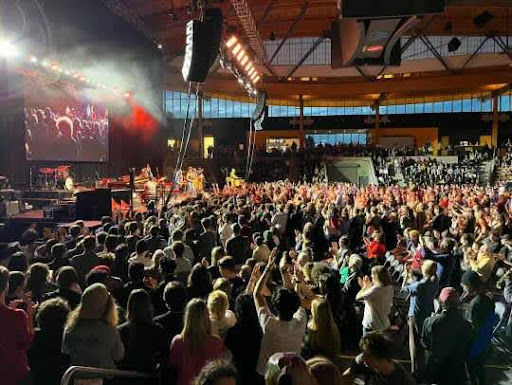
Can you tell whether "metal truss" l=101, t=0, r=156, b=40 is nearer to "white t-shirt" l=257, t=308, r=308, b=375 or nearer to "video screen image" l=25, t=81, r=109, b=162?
"video screen image" l=25, t=81, r=109, b=162

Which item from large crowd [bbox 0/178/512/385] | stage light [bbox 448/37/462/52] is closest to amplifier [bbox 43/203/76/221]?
large crowd [bbox 0/178/512/385]

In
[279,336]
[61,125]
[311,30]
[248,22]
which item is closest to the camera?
[279,336]

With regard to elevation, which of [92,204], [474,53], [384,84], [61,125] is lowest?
[92,204]

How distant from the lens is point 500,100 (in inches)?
1417

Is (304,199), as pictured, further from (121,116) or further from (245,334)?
(121,116)

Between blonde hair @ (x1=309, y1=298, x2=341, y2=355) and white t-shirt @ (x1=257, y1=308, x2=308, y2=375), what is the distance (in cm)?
8

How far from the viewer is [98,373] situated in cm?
265

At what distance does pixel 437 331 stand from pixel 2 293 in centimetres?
309

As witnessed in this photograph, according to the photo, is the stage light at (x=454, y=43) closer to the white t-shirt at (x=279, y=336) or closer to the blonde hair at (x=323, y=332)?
the blonde hair at (x=323, y=332)

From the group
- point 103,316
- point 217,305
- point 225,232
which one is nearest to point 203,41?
point 225,232

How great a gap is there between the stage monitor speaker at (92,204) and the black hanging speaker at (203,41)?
5739 millimetres

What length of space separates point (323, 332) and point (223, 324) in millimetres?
692

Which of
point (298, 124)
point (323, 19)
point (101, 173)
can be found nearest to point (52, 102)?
point (101, 173)

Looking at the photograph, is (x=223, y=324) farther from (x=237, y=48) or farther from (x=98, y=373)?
(x=237, y=48)
